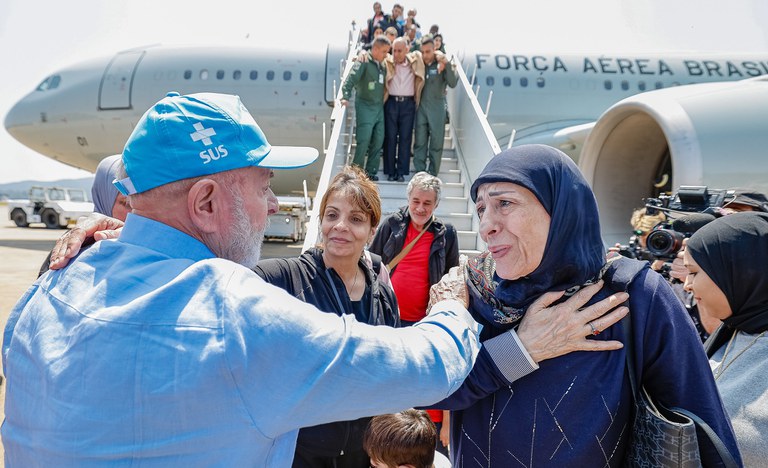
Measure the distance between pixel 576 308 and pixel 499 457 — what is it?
15.7 inches

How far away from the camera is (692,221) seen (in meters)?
2.55

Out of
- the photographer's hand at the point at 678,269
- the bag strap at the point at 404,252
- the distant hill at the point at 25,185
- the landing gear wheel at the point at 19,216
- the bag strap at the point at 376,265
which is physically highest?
the photographer's hand at the point at 678,269

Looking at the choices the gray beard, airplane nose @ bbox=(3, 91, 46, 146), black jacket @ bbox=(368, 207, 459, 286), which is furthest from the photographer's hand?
airplane nose @ bbox=(3, 91, 46, 146)

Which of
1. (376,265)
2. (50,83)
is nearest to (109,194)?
(376,265)

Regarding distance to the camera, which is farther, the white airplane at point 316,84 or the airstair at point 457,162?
the white airplane at point 316,84

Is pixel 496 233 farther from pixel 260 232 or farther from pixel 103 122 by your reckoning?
pixel 103 122

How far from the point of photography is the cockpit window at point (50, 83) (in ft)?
36.5

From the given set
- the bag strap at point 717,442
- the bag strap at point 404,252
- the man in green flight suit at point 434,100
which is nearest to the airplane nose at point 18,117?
the man in green flight suit at point 434,100

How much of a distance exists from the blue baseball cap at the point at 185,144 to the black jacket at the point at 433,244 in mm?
2416

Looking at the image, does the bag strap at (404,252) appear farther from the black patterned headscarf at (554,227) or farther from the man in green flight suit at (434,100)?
the man in green flight suit at (434,100)

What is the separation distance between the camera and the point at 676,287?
8.86 ft

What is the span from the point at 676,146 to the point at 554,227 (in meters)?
4.76

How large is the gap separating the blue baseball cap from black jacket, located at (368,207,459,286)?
95.1 inches

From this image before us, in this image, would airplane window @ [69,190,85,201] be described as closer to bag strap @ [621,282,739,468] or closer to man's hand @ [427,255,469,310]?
man's hand @ [427,255,469,310]
